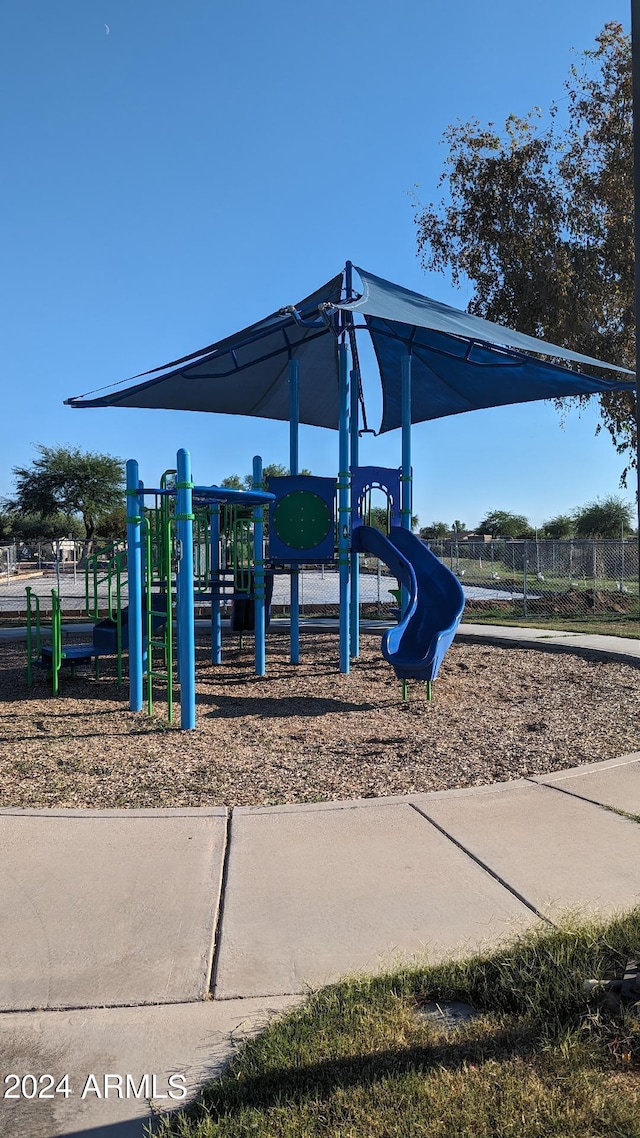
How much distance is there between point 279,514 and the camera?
10867mm

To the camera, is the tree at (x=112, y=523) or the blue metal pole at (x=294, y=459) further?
the tree at (x=112, y=523)

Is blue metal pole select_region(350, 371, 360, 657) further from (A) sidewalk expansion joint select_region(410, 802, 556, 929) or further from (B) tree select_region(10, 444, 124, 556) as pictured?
(B) tree select_region(10, 444, 124, 556)

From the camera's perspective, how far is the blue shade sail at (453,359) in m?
9.56

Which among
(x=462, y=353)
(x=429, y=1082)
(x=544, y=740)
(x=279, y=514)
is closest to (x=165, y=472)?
(x=279, y=514)

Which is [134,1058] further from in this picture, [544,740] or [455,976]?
[544,740]

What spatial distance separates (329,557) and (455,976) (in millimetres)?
7921

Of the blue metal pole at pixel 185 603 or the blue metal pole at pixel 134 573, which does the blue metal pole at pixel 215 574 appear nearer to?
the blue metal pole at pixel 134 573

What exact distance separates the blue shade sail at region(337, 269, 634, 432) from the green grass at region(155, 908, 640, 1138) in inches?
264

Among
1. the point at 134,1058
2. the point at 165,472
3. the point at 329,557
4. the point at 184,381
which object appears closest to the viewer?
the point at 134,1058

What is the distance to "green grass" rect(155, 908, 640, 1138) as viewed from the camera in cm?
218

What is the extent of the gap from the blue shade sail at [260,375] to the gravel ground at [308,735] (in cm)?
413

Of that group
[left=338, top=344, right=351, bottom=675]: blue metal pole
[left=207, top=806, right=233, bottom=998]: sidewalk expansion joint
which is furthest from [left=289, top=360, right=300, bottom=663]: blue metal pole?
[left=207, top=806, right=233, bottom=998]: sidewalk expansion joint

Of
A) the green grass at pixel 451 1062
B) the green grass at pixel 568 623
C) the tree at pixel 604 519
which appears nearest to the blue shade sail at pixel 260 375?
the green grass at pixel 568 623

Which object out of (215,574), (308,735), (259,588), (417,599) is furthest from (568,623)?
(308,735)
